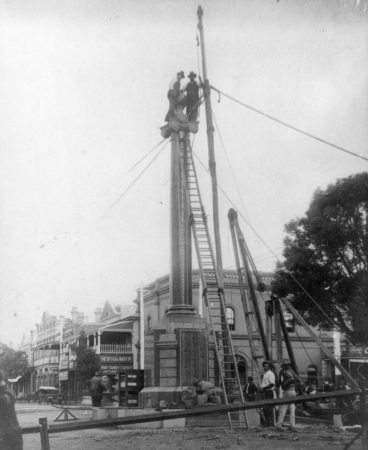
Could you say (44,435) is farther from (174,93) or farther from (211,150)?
(174,93)

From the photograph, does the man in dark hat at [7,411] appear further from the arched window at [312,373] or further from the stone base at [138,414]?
the arched window at [312,373]

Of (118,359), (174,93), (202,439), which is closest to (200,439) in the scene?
(202,439)

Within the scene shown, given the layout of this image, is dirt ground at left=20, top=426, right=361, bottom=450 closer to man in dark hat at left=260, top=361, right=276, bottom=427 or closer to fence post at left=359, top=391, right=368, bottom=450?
man in dark hat at left=260, top=361, right=276, bottom=427

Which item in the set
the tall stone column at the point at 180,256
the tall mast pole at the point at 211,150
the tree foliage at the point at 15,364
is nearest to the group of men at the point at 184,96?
the tall mast pole at the point at 211,150

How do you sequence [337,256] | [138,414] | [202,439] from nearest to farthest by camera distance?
1. [202,439]
2. [138,414]
3. [337,256]

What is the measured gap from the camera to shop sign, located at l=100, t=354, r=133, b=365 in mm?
48062

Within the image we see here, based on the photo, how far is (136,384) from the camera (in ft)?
53.4

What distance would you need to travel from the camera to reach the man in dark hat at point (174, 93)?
16078mm

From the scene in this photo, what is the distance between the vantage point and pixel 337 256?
21969 mm

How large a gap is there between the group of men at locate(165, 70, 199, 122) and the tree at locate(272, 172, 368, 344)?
7.89 meters

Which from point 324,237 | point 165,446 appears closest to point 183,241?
point 165,446

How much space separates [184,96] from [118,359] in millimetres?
36178

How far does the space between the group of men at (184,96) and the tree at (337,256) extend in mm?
7895

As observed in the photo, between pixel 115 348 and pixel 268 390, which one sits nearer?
pixel 268 390
